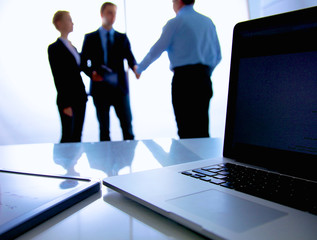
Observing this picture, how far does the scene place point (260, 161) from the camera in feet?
1.69

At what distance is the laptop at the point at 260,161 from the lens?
28cm

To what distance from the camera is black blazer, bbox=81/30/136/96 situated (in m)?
2.61

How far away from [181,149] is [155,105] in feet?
7.52

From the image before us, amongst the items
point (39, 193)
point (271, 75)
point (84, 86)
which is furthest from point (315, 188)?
point (84, 86)

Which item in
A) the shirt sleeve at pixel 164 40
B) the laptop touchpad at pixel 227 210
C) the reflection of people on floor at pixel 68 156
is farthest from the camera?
the shirt sleeve at pixel 164 40

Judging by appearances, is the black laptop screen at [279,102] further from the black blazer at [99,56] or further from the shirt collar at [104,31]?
the shirt collar at [104,31]

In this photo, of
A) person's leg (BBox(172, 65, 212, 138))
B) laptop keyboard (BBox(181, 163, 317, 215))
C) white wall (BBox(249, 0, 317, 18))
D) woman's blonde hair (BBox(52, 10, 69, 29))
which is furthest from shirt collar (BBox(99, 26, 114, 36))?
laptop keyboard (BBox(181, 163, 317, 215))

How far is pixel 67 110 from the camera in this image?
2.60m

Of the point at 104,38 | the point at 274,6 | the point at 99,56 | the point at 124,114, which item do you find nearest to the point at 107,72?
the point at 99,56

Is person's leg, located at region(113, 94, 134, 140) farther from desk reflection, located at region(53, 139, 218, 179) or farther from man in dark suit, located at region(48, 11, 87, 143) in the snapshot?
desk reflection, located at region(53, 139, 218, 179)

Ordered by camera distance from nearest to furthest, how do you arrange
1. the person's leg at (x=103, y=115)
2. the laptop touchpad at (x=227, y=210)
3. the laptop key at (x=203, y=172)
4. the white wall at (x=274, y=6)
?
1. the laptop touchpad at (x=227, y=210)
2. the laptop key at (x=203, y=172)
3. the white wall at (x=274, y=6)
4. the person's leg at (x=103, y=115)

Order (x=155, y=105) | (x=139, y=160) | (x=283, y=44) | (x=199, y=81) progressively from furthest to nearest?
1. (x=155, y=105)
2. (x=199, y=81)
3. (x=139, y=160)
4. (x=283, y=44)

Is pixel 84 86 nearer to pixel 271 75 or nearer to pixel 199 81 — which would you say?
pixel 199 81

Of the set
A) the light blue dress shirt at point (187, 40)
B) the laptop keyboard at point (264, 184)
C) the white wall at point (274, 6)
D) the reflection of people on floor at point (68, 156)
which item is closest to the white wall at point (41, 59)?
the white wall at point (274, 6)
